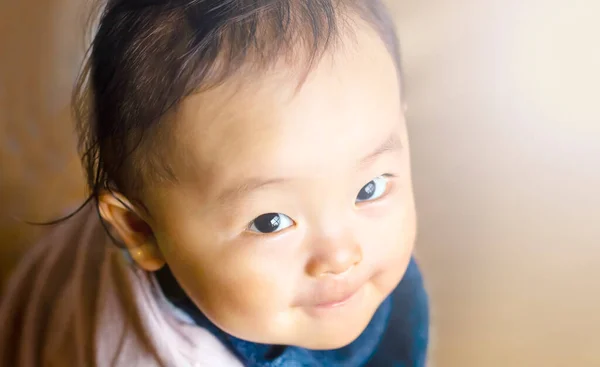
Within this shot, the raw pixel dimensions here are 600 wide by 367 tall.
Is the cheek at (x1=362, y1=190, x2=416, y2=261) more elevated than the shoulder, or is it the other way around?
the cheek at (x1=362, y1=190, x2=416, y2=261)

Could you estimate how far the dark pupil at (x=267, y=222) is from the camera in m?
0.35

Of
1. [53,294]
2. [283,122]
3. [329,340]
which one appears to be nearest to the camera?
[283,122]

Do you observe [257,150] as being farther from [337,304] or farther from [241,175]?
[337,304]

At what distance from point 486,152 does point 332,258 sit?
155 mm

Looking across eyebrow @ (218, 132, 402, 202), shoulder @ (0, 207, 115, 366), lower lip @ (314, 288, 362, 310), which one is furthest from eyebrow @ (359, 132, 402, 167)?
shoulder @ (0, 207, 115, 366)

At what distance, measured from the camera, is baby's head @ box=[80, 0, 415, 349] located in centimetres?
31

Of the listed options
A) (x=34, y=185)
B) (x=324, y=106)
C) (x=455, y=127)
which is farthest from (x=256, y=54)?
(x=34, y=185)

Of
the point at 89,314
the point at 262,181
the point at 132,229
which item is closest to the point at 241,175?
the point at 262,181

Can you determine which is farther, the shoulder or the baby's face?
the shoulder

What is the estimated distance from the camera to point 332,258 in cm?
36

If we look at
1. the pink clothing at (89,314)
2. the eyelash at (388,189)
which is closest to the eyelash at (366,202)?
the eyelash at (388,189)

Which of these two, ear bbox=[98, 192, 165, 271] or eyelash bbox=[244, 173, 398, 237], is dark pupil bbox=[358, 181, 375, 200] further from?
ear bbox=[98, 192, 165, 271]

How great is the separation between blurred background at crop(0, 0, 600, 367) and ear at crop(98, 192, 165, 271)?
0.07 m

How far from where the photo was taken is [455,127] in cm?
43
